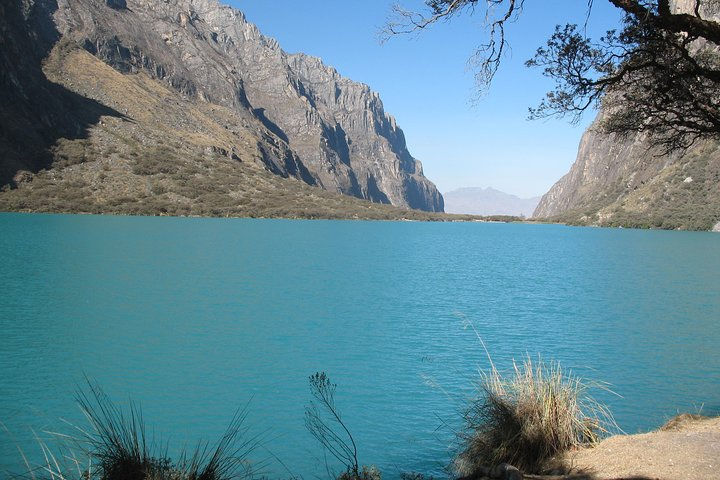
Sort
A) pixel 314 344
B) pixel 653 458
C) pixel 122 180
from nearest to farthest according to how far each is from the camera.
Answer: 1. pixel 653 458
2. pixel 314 344
3. pixel 122 180

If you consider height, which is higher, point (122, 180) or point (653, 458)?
point (122, 180)

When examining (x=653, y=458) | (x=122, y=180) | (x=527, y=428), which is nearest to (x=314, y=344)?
(x=527, y=428)

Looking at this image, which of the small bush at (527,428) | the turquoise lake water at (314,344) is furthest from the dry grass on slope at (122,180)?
the small bush at (527,428)

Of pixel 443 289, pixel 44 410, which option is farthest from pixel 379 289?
pixel 44 410

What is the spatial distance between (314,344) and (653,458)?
638 inches

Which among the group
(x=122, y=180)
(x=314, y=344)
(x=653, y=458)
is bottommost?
(x=314, y=344)

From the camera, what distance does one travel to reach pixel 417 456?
12438 mm

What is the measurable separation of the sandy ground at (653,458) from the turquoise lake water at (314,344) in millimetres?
3889

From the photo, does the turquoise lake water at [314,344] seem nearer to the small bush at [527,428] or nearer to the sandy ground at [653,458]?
the small bush at [527,428]

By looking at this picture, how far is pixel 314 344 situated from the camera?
23.1 metres

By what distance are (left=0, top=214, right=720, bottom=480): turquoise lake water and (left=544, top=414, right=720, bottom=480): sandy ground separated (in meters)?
3.89

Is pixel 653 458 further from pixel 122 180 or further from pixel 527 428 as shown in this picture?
pixel 122 180

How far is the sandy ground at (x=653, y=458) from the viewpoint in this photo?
24.8 ft

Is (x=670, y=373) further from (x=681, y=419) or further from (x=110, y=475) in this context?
(x=110, y=475)
